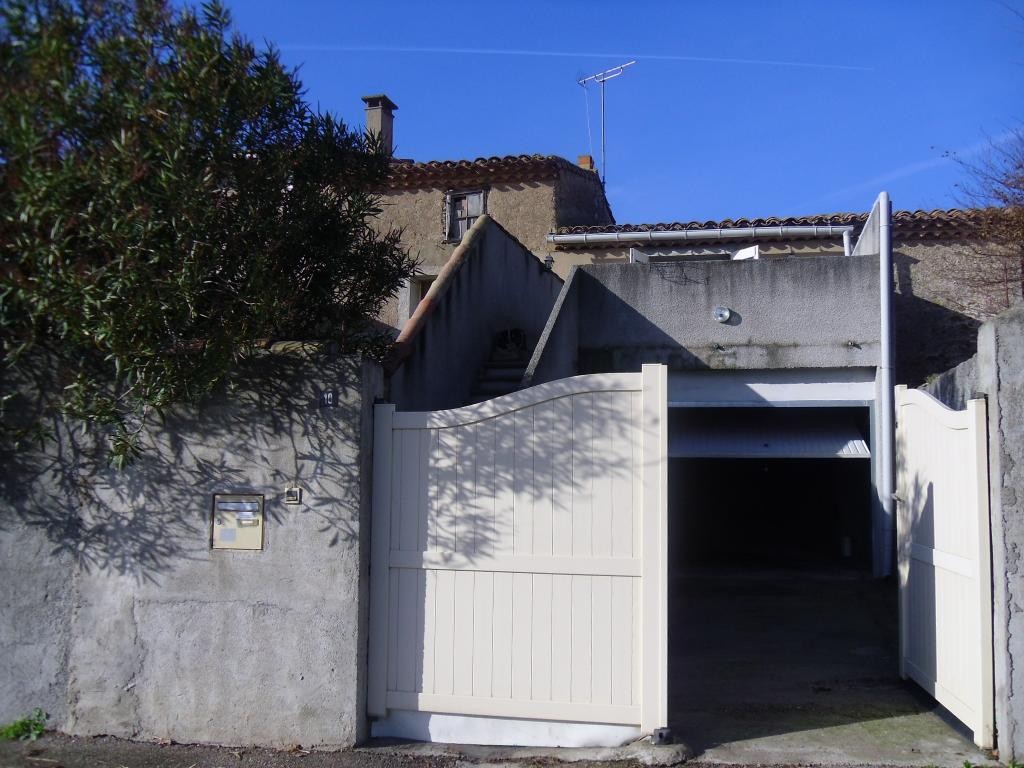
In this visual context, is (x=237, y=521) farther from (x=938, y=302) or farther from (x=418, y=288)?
(x=938, y=302)

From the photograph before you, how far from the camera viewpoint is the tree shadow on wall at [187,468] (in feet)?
18.2

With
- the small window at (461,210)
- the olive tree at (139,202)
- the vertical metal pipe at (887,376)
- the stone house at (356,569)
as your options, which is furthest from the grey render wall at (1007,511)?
the small window at (461,210)

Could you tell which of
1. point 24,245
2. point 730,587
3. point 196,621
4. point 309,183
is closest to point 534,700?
point 196,621

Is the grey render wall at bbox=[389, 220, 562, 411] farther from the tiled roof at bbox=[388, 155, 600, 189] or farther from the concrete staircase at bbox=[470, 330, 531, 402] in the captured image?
Answer: the tiled roof at bbox=[388, 155, 600, 189]

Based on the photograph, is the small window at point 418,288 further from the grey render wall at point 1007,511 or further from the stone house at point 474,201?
the grey render wall at point 1007,511

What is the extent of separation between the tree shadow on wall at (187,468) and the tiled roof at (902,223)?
10723 millimetres

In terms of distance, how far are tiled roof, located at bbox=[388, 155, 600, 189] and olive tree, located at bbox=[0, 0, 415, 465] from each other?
442 inches

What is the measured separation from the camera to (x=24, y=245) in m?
4.89

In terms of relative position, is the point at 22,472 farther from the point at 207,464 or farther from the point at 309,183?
the point at 309,183

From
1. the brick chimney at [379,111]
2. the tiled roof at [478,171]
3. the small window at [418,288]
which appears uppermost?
the brick chimney at [379,111]

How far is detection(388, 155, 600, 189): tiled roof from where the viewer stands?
16594 millimetres

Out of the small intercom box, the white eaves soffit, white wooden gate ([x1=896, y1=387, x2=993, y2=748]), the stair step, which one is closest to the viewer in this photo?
white wooden gate ([x1=896, y1=387, x2=993, y2=748])

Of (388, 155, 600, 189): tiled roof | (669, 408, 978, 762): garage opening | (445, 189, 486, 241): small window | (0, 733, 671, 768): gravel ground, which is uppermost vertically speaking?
(388, 155, 600, 189): tiled roof

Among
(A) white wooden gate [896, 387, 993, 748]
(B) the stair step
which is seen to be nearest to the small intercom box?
(A) white wooden gate [896, 387, 993, 748]
